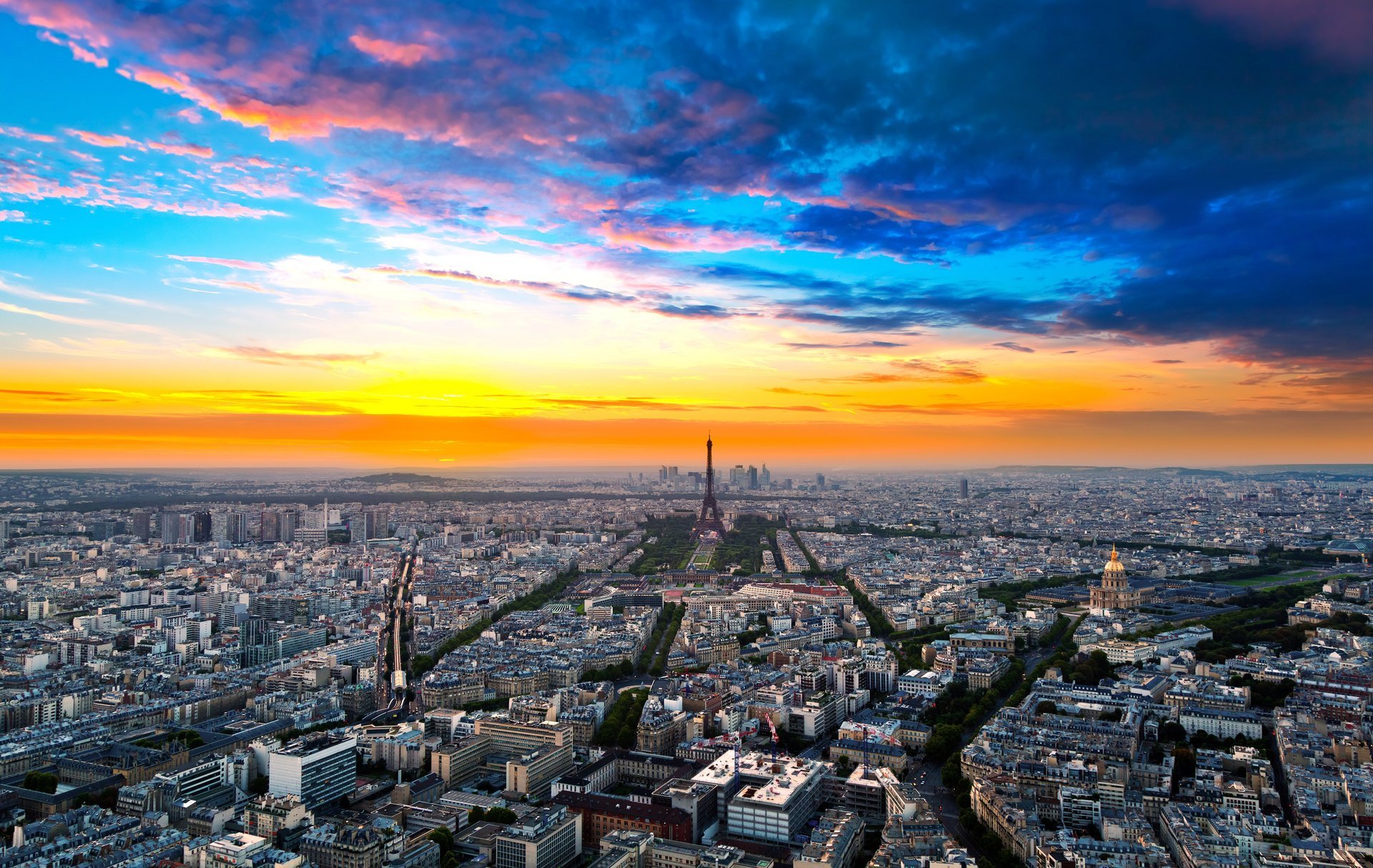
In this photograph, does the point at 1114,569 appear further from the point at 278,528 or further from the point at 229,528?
the point at 229,528

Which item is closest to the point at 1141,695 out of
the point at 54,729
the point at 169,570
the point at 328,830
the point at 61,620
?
the point at 328,830

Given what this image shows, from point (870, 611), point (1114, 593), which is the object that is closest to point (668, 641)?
point (870, 611)

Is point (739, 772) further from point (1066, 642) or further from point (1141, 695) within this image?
point (1066, 642)

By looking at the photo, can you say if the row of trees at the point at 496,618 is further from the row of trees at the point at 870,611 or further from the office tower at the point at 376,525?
the office tower at the point at 376,525

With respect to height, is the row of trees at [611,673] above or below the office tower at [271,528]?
below

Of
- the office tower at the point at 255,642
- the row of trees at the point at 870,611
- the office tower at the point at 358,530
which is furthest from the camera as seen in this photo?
the office tower at the point at 358,530

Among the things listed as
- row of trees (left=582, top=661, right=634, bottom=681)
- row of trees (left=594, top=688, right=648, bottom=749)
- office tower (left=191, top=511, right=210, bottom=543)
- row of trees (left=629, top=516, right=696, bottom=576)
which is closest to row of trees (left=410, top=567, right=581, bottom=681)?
row of trees (left=629, top=516, right=696, bottom=576)

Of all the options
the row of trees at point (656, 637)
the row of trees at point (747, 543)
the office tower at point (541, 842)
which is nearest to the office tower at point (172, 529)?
the row of trees at point (747, 543)

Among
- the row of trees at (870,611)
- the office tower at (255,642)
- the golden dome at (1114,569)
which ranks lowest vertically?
the office tower at (255,642)
